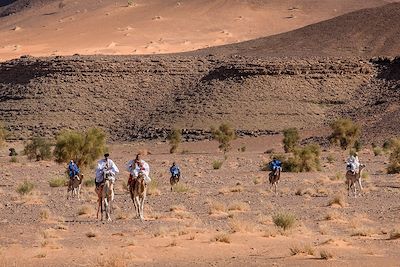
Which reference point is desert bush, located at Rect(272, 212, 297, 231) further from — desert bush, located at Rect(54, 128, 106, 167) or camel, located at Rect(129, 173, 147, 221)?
desert bush, located at Rect(54, 128, 106, 167)

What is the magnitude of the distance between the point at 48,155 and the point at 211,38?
7022cm

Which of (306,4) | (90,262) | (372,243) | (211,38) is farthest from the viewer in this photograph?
(306,4)

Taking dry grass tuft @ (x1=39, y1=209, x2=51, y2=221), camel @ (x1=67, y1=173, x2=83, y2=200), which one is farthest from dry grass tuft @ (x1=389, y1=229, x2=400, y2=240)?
camel @ (x1=67, y1=173, x2=83, y2=200)

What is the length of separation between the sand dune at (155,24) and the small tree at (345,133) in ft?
183

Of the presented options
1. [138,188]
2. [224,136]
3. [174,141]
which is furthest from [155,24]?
[138,188]

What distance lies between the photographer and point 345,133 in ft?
241

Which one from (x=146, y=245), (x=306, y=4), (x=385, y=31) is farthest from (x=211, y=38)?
(x=146, y=245)

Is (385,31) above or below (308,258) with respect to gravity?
above

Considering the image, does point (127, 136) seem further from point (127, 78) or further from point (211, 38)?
point (211, 38)

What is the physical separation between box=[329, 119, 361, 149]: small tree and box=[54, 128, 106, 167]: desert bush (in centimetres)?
2620

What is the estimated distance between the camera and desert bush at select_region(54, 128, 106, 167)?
50125mm

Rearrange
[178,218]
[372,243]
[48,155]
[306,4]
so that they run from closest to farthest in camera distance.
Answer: [372,243], [178,218], [48,155], [306,4]

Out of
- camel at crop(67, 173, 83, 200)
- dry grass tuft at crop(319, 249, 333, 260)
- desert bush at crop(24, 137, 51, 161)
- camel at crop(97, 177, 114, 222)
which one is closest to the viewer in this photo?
dry grass tuft at crop(319, 249, 333, 260)

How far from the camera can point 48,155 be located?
67375 millimetres
